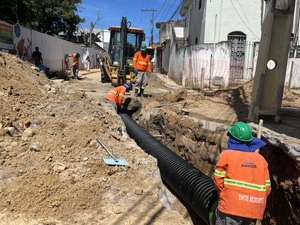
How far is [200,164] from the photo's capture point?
8.06 meters

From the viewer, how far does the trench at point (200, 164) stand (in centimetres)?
499

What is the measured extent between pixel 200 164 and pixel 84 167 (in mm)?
3699

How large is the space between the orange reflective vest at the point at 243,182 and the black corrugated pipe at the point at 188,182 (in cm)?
86

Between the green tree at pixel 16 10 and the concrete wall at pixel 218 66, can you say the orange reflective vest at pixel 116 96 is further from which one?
the green tree at pixel 16 10

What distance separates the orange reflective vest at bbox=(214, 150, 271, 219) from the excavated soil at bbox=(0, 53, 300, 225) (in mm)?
1053

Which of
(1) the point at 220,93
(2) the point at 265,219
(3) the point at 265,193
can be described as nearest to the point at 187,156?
(2) the point at 265,219

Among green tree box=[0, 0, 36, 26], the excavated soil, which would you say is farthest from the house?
the excavated soil

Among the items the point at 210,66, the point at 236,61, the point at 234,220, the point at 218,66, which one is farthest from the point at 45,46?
the point at 234,220

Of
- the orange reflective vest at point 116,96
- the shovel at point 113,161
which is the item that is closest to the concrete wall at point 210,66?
the orange reflective vest at point 116,96

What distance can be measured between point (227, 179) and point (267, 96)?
501 centimetres

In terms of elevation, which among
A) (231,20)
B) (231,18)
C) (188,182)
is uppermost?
(231,18)

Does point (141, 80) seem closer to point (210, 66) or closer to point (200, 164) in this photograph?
point (200, 164)

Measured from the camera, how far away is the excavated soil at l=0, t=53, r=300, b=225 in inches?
165

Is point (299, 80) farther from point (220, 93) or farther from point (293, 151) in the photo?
point (293, 151)
